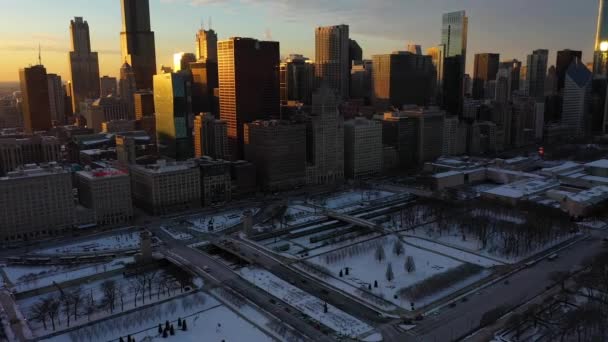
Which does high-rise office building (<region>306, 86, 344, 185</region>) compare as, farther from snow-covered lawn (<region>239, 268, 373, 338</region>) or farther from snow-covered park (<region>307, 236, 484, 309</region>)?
snow-covered lawn (<region>239, 268, 373, 338</region>)

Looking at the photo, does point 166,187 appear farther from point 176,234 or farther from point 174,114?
point 174,114

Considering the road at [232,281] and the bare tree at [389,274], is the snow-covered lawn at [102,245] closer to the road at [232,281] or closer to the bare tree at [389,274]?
the road at [232,281]

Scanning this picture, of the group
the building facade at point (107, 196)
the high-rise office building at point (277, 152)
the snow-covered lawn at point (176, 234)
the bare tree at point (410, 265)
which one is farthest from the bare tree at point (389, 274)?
the high-rise office building at point (277, 152)

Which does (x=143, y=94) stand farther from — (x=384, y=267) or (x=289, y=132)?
(x=384, y=267)

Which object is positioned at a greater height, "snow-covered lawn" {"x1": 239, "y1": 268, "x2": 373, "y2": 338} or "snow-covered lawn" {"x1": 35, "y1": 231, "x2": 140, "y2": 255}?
"snow-covered lawn" {"x1": 35, "y1": 231, "x2": 140, "y2": 255}

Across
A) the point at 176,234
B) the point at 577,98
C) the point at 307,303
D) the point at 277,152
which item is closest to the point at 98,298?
the point at 176,234

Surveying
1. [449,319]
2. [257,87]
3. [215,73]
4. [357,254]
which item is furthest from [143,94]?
[449,319]

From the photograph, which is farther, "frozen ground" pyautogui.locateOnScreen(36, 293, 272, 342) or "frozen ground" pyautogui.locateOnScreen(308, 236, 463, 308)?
"frozen ground" pyautogui.locateOnScreen(308, 236, 463, 308)

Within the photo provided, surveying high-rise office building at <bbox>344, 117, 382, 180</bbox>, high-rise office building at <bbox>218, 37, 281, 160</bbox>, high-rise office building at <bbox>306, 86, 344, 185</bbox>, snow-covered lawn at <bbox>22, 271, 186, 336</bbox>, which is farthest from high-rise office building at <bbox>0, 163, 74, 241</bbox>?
high-rise office building at <bbox>344, 117, 382, 180</bbox>
